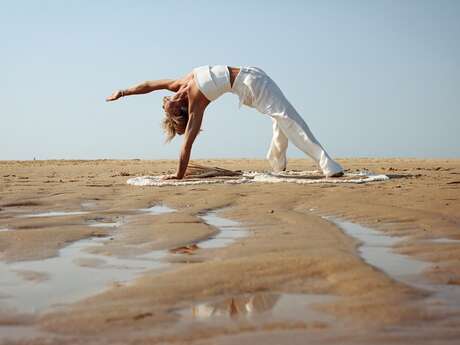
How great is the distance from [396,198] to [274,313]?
10.6 feet

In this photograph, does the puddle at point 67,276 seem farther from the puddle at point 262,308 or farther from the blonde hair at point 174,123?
the blonde hair at point 174,123

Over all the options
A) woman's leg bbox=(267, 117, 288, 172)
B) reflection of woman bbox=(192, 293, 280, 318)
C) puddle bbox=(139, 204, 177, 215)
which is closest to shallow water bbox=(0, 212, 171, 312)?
reflection of woman bbox=(192, 293, 280, 318)

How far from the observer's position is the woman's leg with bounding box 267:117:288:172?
752 centimetres

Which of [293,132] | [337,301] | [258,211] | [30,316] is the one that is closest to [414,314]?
[337,301]

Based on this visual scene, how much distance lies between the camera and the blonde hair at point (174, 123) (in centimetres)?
708

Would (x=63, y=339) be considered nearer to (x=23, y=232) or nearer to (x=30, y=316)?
(x=30, y=316)

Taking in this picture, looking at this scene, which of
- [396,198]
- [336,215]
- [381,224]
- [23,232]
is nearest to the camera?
[23,232]

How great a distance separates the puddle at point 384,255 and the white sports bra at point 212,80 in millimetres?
3697

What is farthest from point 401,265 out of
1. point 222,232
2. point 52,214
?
point 52,214

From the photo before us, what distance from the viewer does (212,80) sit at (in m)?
6.80

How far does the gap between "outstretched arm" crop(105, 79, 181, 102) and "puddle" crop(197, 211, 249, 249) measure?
3.45 meters

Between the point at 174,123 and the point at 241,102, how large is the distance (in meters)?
0.81

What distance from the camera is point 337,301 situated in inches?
70.2

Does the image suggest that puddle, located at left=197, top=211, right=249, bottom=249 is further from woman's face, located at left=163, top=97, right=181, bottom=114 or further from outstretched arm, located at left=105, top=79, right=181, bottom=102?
outstretched arm, located at left=105, top=79, right=181, bottom=102
